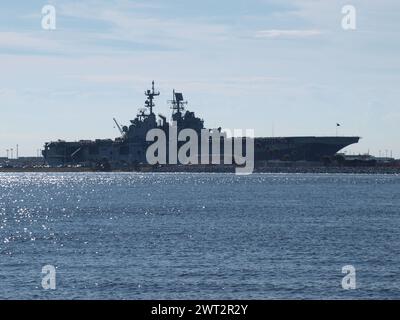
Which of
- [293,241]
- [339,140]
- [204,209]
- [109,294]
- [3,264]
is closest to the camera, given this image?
[109,294]

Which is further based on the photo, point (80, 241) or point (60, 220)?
point (60, 220)

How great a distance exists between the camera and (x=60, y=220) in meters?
65.9

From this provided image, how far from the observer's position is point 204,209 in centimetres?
7969
